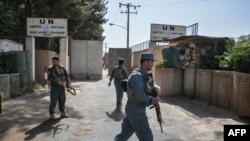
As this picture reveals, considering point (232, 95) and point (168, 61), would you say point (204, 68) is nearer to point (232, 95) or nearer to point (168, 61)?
point (168, 61)

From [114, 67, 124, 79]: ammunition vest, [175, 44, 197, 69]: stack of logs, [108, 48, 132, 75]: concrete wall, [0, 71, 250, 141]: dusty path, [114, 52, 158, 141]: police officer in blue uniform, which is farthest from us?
[108, 48, 132, 75]: concrete wall

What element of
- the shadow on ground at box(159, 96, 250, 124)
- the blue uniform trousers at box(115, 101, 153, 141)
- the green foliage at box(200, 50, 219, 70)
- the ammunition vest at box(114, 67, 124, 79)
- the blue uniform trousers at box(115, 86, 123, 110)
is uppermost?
the green foliage at box(200, 50, 219, 70)

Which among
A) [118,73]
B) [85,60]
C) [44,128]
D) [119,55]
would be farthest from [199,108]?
[119,55]

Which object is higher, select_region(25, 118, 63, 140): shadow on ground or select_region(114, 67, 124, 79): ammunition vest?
select_region(114, 67, 124, 79): ammunition vest

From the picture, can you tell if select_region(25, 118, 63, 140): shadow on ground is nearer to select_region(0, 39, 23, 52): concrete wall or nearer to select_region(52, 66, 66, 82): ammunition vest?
select_region(52, 66, 66, 82): ammunition vest

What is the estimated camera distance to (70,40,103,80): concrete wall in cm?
2427

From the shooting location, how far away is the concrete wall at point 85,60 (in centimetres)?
2427

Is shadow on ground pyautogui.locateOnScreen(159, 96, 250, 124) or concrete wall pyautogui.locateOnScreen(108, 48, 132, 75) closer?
shadow on ground pyautogui.locateOnScreen(159, 96, 250, 124)

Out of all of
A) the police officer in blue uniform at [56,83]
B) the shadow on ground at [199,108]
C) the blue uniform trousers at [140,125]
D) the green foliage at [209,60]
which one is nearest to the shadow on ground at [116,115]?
the police officer in blue uniform at [56,83]

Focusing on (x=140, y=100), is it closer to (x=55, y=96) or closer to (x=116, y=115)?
(x=55, y=96)

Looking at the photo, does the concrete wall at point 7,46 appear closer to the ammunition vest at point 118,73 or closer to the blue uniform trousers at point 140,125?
the ammunition vest at point 118,73

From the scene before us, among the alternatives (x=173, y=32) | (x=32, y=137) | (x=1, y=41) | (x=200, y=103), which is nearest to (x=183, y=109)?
(x=200, y=103)

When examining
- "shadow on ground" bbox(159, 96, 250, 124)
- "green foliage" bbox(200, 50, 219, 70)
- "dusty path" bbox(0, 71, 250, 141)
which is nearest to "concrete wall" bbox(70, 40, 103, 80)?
"shadow on ground" bbox(159, 96, 250, 124)

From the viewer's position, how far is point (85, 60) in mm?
24406
